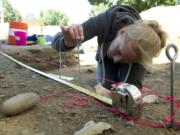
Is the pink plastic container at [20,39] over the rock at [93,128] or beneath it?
over

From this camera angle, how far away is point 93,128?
5.22 feet

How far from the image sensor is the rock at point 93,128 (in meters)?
1.55

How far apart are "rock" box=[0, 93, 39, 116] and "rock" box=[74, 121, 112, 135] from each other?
42cm

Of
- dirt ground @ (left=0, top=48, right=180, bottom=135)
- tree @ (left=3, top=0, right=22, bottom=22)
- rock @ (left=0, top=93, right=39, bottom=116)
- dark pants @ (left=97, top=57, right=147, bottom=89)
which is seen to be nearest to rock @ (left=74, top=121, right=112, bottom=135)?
dirt ground @ (left=0, top=48, right=180, bottom=135)

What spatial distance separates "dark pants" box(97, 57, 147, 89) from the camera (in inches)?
95.9

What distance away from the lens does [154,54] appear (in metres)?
2.02

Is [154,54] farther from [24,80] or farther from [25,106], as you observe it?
[24,80]

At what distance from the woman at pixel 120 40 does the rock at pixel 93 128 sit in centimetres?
55

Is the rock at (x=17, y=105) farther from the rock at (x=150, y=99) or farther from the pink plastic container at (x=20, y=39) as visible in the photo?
the pink plastic container at (x=20, y=39)

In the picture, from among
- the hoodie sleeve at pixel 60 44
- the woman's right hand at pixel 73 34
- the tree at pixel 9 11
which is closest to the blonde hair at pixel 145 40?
the woman's right hand at pixel 73 34

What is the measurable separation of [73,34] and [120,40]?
0.32m

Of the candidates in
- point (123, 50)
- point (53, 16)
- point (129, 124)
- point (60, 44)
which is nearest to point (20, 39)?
point (60, 44)

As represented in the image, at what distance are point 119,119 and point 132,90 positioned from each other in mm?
175

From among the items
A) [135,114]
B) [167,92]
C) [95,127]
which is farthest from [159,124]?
[167,92]
